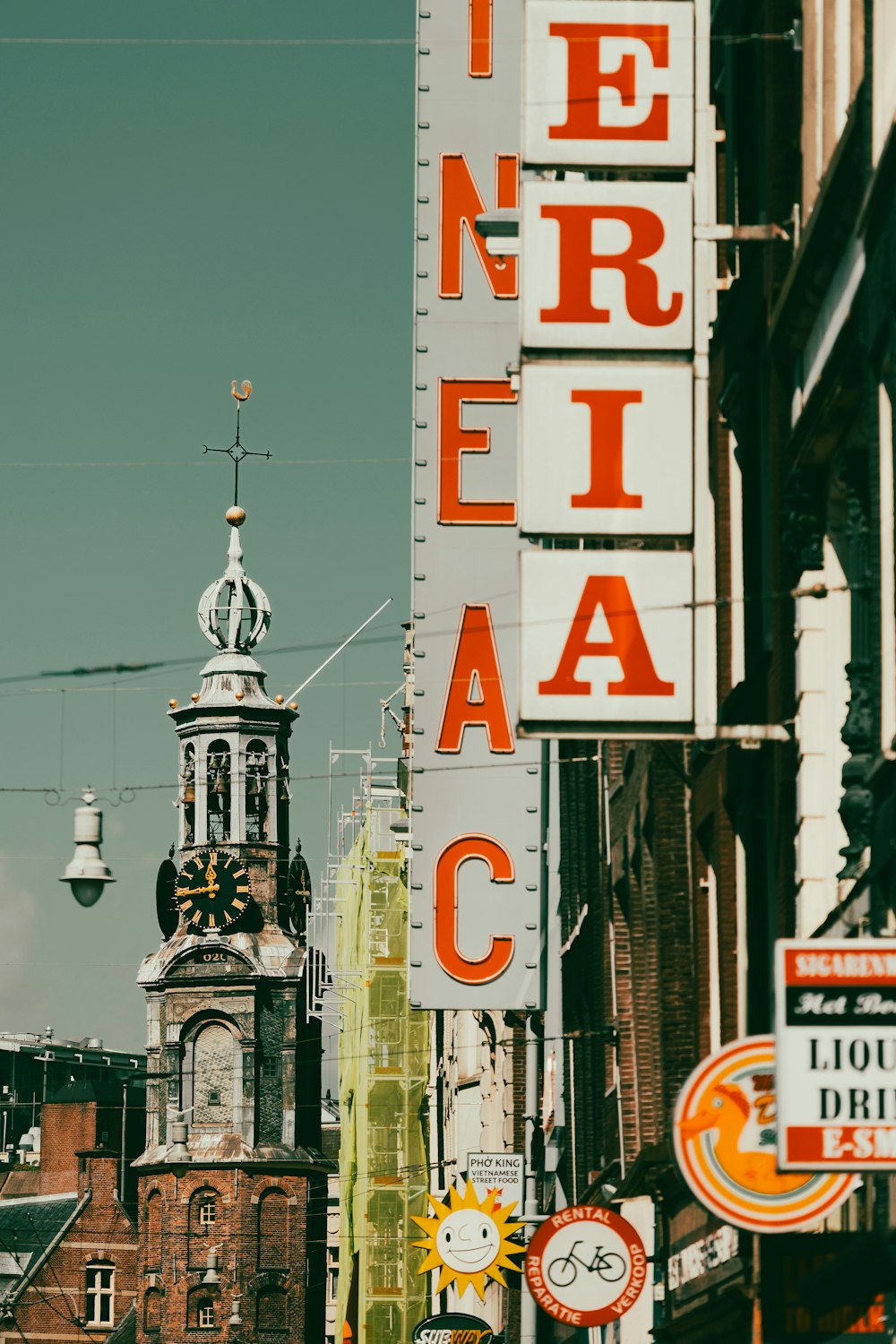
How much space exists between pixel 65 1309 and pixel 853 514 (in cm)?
10474

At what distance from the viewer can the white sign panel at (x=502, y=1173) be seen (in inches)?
1489

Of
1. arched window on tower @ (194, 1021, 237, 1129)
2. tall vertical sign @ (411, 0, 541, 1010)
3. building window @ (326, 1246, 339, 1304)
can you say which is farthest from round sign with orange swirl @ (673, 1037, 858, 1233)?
building window @ (326, 1246, 339, 1304)

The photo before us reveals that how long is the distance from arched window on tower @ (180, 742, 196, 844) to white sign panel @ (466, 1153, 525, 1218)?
231ft

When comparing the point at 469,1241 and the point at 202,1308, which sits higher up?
the point at 469,1241

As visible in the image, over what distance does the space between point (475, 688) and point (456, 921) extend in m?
2.46

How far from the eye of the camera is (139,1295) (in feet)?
362

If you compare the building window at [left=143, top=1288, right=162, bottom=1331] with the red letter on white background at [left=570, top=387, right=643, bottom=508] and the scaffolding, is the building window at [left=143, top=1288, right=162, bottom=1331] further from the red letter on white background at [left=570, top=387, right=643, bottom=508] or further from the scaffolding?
the red letter on white background at [left=570, top=387, right=643, bottom=508]

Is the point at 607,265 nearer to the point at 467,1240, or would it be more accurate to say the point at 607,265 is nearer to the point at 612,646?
the point at 612,646

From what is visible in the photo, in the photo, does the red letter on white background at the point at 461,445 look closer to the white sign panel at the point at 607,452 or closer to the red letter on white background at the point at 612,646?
the white sign panel at the point at 607,452

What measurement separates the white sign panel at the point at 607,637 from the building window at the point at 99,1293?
102 m

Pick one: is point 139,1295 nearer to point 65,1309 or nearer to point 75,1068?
point 65,1309

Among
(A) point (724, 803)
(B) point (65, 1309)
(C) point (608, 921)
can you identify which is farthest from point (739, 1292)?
(B) point (65, 1309)

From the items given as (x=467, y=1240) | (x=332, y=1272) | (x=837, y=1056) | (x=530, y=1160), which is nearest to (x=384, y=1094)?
(x=530, y=1160)

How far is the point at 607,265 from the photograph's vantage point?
1731 cm
